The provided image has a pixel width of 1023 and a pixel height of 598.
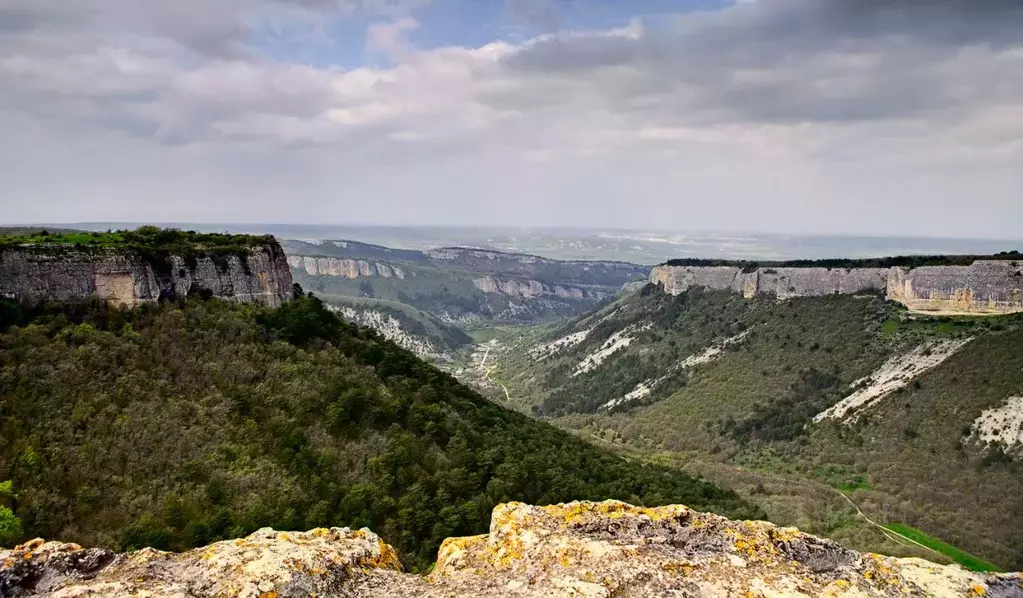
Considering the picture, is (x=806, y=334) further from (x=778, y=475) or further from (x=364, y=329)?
(x=364, y=329)

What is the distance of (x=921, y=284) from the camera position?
2943 inches

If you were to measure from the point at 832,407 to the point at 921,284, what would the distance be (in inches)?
973

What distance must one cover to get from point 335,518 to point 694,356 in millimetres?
79561

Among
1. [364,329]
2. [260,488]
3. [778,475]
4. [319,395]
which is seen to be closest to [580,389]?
[778,475]

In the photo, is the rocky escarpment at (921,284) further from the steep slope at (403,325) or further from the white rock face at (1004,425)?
the steep slope at (403,325)

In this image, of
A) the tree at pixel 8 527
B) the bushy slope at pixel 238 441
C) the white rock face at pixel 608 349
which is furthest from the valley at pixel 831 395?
the tree at pixel 8 527

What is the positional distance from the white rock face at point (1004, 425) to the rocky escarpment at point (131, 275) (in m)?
57.3

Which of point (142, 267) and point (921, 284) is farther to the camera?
point (921, 284)

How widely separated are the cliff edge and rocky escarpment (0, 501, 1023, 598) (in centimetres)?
2340

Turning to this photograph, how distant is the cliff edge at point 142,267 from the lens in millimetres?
24719

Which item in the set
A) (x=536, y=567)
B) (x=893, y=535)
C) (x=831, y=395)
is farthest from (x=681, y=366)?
(x=536, y=567)

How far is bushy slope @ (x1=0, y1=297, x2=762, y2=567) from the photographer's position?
17.6 meters

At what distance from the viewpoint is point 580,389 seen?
330 ft

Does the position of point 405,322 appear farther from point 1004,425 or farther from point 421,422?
point 421,422
